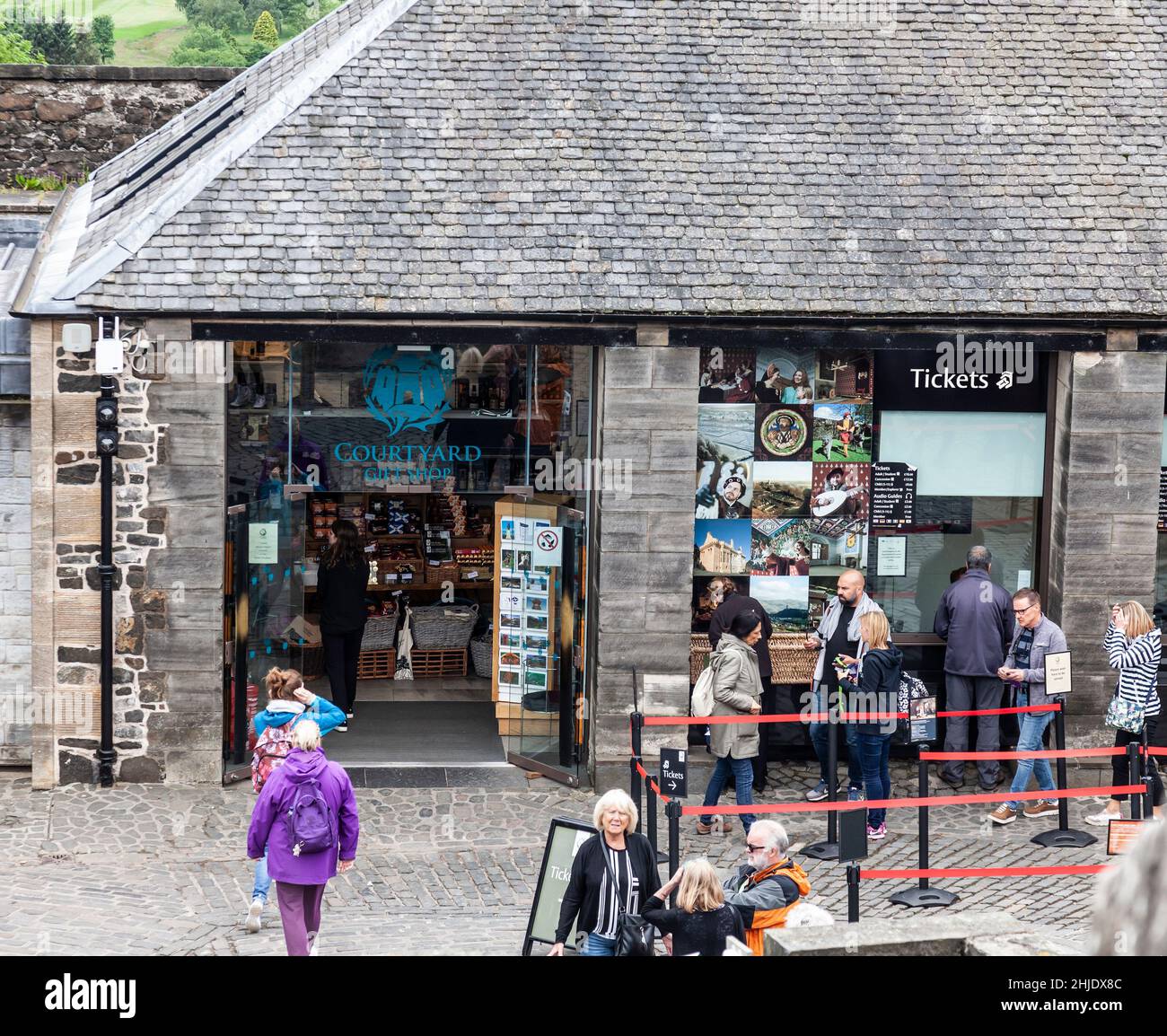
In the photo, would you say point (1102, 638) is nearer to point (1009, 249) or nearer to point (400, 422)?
point (1009, 249)

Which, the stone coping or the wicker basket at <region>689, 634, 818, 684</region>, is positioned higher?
the stone coping

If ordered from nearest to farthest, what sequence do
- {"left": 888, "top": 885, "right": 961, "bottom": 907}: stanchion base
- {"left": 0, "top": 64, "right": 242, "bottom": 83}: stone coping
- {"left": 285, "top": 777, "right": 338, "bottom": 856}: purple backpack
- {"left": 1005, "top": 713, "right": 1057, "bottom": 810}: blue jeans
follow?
{"left": 285, "top": 777, "right": 338, "bottom": 856}: purple backpack → {"left": 888, "top": 885, "right": 961, "bottom": 907}: stanchion base → {"left": 1005, "top": 713, "right": 1057, "bottom": 810}: blue jeans → {"left": 0, "top": 64, "right": 242, "bottom": 83}: stone coping

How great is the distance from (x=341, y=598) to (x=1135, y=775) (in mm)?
7157

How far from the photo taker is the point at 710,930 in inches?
327

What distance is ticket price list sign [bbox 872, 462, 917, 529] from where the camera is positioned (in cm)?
1453

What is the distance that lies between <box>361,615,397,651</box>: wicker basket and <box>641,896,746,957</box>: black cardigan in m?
9.18

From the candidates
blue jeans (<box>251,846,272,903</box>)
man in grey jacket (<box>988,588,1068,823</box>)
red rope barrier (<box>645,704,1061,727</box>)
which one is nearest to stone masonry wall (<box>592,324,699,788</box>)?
red rope barrier (<box>645,704,1061,727</box>)

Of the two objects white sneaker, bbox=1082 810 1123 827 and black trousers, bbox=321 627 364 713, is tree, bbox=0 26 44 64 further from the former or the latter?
white sneaker, bbox=1082 810 1123 827

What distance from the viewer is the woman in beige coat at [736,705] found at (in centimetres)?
1263

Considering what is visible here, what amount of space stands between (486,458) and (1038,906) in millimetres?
6909

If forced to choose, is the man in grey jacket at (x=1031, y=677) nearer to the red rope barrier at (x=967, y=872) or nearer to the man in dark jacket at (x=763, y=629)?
the red rope barrier at (x=967, y=872)

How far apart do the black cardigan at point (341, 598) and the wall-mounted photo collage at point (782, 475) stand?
10.6 feet

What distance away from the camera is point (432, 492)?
53.8 feet

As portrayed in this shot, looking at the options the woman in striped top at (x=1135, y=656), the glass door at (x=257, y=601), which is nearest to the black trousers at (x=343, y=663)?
the glass door at (x=257, y=601)
